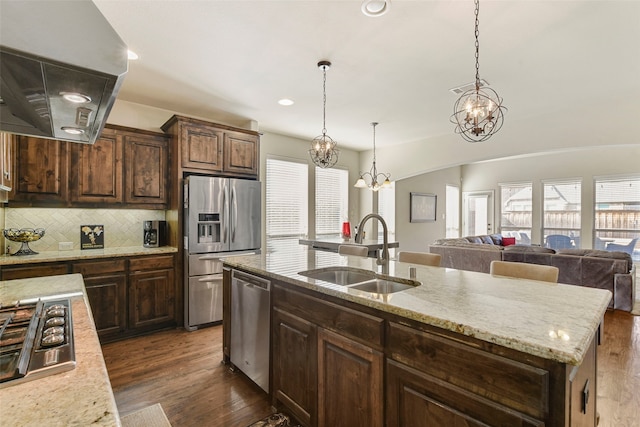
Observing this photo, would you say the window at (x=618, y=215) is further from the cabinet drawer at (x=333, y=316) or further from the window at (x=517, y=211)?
the cabinet drawer at (x=333, y=316)

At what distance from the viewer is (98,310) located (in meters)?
3.19

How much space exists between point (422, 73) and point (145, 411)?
3.38m

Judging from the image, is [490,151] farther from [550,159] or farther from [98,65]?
[98,65]

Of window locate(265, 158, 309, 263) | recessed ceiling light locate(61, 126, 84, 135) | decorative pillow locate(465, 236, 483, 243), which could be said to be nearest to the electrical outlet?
window locate(265, 158, 309, 263)

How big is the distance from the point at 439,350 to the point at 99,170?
378 cm

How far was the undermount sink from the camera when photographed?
1.92 meters

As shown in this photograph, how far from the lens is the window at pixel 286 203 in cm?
531

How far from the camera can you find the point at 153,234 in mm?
3883

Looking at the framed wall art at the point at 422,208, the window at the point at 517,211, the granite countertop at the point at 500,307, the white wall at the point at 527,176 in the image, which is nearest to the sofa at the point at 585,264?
the white wall at the point at 527,176

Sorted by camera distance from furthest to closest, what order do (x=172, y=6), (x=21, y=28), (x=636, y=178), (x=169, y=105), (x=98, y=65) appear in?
(x=636, y=178), (x=169, y=105), (x=172, y=6), (x=98, y=65), (x=21, y=28)

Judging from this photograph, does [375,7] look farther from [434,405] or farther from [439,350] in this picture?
[434,405]

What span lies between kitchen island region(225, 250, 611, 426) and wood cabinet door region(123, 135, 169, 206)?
2471mm

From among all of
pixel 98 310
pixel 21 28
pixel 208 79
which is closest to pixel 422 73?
pixel 208 79

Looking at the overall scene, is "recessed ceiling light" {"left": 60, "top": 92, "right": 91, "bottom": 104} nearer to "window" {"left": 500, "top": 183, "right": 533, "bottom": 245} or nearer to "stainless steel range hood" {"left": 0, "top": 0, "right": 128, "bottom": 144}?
"stainless steel range hood" {"left": 0, "top": 0, "right": 128, "bottom": 144}
